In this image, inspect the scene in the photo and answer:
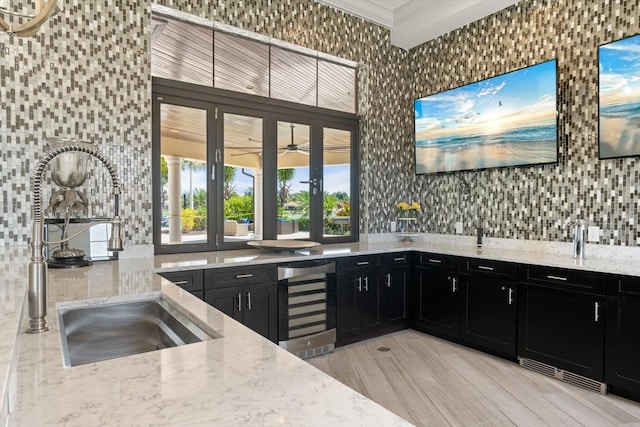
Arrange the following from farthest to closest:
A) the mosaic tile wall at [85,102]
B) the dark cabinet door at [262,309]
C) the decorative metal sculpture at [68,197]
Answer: the dark cabinet door at [262,309], the mosaic tile wall at [85,102], the decorative metal sculpture at [68,197]

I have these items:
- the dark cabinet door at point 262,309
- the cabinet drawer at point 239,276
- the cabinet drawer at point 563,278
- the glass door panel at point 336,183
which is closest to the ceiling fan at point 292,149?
the glass door panel at point 336,183

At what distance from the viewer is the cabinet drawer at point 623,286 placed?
2605 mm

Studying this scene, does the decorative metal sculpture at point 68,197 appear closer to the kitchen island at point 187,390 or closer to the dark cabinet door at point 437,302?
the kitchen island at point 187,390

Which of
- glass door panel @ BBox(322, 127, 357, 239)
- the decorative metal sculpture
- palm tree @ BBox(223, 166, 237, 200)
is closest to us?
the decorative metal sculpture

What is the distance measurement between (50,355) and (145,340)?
0.64m

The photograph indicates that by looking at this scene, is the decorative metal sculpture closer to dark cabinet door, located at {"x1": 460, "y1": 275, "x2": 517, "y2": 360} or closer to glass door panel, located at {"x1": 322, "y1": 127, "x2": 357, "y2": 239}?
glass door panel, located at {"x1": 322, "y1": 127, "x2": 357, "y2": 239}

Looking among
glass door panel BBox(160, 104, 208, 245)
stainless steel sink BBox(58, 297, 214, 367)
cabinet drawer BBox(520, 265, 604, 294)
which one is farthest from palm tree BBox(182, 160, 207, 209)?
cabinet drawer BBox(520, 265, 604, 294)

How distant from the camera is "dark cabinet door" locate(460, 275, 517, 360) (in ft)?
10.8

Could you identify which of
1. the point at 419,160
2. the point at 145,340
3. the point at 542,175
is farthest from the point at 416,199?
the point at 145,340

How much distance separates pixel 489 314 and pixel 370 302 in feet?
3.45

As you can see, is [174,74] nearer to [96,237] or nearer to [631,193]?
[96,237]

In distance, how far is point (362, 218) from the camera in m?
4.66

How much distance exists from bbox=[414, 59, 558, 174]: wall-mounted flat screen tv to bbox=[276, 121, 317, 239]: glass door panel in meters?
1.39

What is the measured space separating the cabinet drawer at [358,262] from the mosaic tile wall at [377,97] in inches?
30.9
